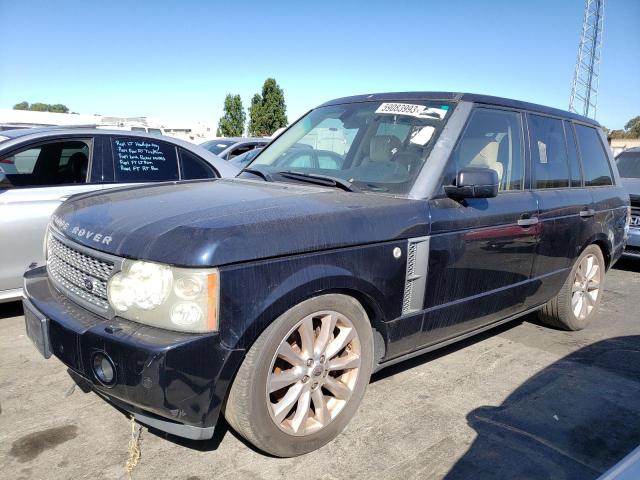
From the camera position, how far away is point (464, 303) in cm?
329

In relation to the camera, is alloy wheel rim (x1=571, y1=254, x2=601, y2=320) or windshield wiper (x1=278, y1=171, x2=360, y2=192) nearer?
windshield wiper (x1=278, y1=171, x2=360, y2=192)

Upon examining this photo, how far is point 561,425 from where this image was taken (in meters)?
3.07

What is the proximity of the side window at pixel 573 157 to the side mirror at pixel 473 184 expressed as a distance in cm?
160

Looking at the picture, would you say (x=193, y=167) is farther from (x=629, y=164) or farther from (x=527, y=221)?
(x=629, y=164)

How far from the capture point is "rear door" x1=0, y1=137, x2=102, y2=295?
420cm

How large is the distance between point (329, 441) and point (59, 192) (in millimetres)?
3235

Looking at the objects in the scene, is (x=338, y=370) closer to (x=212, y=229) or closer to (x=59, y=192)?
(x=212, y=229)

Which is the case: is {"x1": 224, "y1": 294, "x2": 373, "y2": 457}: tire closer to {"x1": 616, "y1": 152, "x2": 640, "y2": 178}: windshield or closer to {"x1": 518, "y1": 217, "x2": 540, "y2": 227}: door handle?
{"x1": 518, "y1": 217, "x2": 540, "y2": 227}: door handle

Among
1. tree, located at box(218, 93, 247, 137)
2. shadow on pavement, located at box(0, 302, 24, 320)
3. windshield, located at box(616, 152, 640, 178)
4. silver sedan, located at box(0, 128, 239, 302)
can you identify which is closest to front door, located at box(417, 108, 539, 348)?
silver sedan, located at box(0, 128, 239, 302)

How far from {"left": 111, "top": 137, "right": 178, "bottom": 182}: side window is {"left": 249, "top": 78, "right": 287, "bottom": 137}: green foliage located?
1701 inches

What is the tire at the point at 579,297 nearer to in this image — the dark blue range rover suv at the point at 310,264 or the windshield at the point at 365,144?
the dark blue range rover suv at the point at 310,264

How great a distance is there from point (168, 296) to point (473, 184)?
1.81 m

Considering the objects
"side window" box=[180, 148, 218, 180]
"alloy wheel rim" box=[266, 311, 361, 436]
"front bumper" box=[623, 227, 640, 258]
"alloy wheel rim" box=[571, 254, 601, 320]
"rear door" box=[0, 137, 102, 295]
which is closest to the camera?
"alloy wheel rim" box=[266, 311, 361, 436]

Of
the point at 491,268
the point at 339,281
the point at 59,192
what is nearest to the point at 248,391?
the point at 339,281
